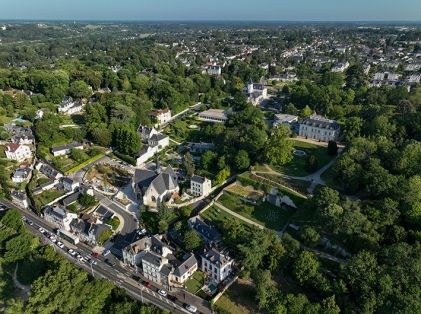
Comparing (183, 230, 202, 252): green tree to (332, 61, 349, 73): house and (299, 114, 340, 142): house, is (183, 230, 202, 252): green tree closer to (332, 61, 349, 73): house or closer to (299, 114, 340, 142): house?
(299, 114, 340, 142): house

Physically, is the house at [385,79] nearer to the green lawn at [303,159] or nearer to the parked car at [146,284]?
the green lawn at [303,159]

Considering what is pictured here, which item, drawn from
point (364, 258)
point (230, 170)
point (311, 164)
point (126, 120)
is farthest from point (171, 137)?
point (364, 258)

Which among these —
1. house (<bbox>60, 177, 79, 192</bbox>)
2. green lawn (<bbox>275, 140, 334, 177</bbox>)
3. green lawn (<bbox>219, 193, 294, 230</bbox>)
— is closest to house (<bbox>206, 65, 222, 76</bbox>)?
green lawn (<bbox>275, 140, 334, 177</bbox>)

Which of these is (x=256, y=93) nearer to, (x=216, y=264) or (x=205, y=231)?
(x=205, y=231)

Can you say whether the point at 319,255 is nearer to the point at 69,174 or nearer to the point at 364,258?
the point at 364,258

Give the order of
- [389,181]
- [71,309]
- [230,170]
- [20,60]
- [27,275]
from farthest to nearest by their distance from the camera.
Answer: [20,60] → [230,170] → [389,181] → [27,275] → [71,309]
